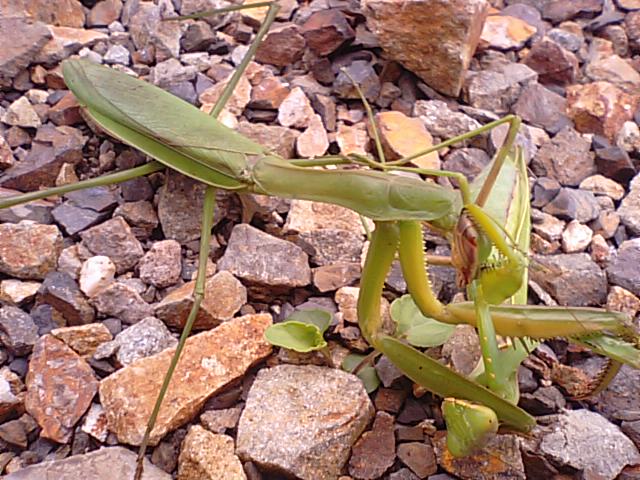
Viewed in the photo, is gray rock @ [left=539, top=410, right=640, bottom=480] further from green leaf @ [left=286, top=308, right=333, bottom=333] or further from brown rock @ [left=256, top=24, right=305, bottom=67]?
brown rock @ [left=256, top=24, right=305, bottom=67]

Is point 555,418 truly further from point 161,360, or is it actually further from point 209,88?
point 209,88

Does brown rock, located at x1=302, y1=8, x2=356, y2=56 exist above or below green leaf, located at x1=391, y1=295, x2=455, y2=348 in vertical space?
above

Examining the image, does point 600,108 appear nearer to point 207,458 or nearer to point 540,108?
point 540,108

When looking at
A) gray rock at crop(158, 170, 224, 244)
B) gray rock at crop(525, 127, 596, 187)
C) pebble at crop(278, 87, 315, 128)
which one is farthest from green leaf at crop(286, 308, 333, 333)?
gray rock at crop(525, 127, 596, 187)

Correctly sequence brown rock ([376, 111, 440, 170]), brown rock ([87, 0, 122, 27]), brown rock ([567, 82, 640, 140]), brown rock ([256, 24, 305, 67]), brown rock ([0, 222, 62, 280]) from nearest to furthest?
brown rock ([0, 222, 62, 280]) < brown rock ([376, 111, 440, 170]) < brown rock ([567, 82, 640, 140]) < brown rock ([256, 24, 305, 67]) < brown rock ([87, 0, 122, 27])

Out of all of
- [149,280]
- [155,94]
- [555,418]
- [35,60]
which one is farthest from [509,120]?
[35,60]

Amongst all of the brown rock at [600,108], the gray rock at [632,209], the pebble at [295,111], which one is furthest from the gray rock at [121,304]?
the brown rock at [600,108]
